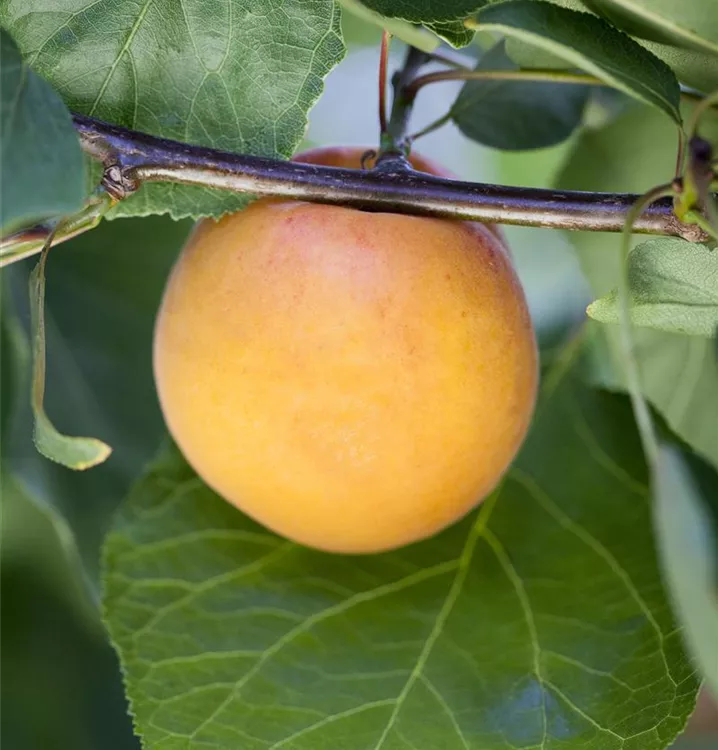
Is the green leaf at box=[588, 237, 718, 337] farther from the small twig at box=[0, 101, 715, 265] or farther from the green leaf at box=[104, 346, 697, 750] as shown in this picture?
the green leaf at box=[104, 346, 697, 750]

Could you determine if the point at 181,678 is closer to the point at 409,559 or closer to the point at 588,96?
the point at 409,559

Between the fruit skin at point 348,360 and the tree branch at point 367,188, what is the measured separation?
13 millimetres

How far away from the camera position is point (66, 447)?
1.37 ft

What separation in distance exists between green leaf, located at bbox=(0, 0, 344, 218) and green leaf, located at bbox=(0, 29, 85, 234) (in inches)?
2.4

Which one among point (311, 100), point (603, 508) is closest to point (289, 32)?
point (311, 100)

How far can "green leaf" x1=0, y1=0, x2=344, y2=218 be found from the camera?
1.56 ft

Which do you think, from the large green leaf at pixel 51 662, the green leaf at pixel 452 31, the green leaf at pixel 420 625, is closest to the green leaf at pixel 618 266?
the green leaf at pixel 420 625

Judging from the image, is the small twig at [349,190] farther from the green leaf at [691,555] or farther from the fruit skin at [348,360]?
the green leaf at [691,555]

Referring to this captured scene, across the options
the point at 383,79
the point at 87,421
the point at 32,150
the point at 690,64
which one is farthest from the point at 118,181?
the point at 87,421

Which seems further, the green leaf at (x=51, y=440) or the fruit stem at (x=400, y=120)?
the fruit stem at (x=400, y=120)

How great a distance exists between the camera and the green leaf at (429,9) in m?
0.46

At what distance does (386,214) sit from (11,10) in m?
0.20

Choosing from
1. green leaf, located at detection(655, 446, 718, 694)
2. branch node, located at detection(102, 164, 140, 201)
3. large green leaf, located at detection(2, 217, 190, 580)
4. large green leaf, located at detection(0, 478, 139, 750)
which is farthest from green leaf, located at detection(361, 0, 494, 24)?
large green leaf, located at detection(0, 478, 139, 750)

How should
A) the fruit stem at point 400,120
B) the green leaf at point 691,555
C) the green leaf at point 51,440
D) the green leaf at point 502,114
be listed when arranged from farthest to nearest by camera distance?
the green leaf at point 502,114 → the fruit stem at point 400,120 → the green leaf at point 51,440 → the green leaf at point 691,555
